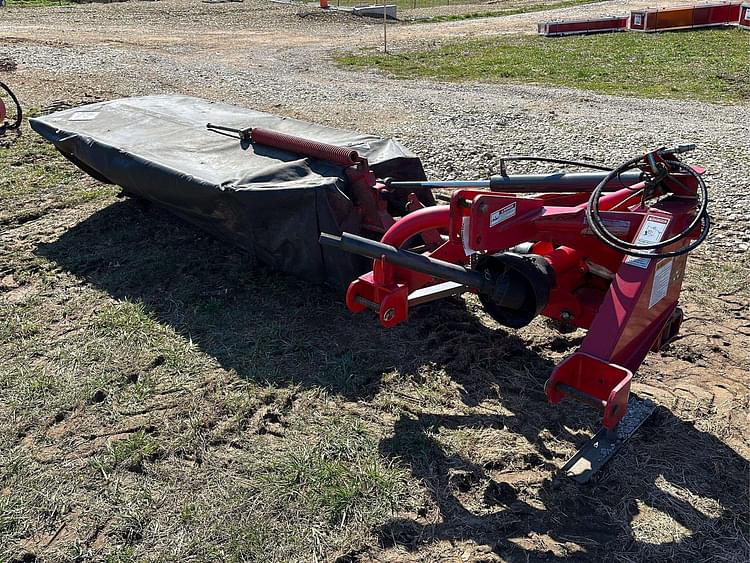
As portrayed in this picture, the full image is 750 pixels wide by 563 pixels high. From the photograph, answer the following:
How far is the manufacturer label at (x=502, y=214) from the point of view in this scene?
3275 mm

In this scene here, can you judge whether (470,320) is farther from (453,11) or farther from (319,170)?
(453,11)

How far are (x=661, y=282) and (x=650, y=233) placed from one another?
9.8 inches

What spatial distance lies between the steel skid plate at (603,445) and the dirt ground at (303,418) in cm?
6

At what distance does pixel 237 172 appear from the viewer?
4762mm

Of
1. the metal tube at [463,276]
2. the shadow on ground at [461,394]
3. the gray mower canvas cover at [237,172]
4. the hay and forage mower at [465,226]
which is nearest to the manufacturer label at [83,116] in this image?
the gray mower canvas cover at [237,172]

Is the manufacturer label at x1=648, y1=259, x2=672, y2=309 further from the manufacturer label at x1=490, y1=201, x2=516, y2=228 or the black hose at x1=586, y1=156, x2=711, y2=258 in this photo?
the manufacturer label at x1=490, y1=201, x2=516, y2=228

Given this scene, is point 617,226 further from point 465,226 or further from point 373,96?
point 373,96

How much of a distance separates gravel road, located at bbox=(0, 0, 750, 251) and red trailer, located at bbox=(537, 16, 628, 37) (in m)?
1.75

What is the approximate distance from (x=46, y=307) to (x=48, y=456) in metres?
1.70

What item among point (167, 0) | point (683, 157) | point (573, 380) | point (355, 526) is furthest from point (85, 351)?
point (167, 0)

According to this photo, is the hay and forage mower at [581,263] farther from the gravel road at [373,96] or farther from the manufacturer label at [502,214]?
the gravel road at [373,96]

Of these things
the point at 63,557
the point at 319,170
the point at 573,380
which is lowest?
the point at 63,557

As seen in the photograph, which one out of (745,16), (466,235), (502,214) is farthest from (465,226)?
(745,16)

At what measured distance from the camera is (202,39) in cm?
1841
